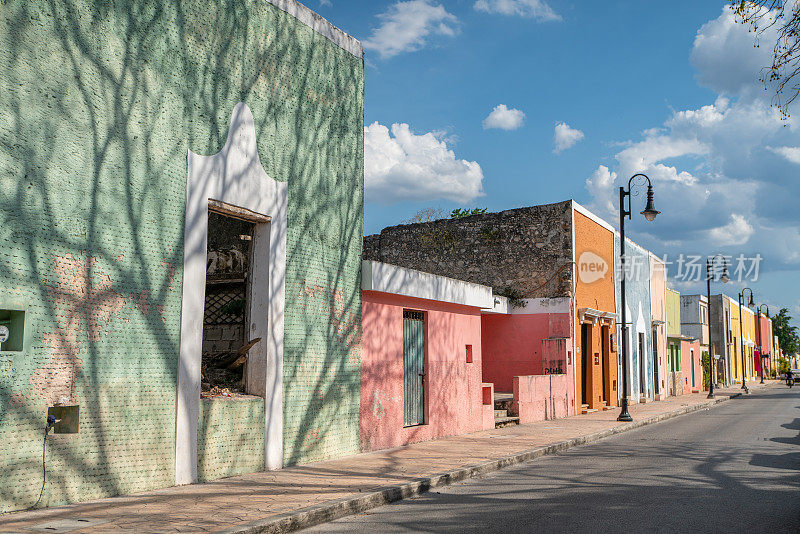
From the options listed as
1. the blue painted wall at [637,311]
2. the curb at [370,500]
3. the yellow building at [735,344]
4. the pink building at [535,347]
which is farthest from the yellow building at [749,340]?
the curb at [370,500]

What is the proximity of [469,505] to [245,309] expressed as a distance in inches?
162

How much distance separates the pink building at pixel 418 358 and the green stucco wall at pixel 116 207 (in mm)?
1610

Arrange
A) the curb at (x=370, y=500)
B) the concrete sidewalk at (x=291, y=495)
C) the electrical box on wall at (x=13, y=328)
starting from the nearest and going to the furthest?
the concrete sidewalk at (x=291, y=495)
the curb at (x=370, y=500)
the electrical box on wall at (x=13, y=328)

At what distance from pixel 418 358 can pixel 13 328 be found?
779cm

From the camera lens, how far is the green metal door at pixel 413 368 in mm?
12695

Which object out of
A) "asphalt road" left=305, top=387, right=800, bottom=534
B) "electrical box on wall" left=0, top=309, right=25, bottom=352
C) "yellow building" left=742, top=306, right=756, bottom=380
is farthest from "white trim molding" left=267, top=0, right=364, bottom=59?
"yellow building" left=742, top=306, right=756, bottom=380

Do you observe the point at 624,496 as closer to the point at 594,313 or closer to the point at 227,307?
the point at 227,307

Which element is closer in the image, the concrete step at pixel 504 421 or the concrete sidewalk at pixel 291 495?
the concrete sidewalk at pixel 291 495

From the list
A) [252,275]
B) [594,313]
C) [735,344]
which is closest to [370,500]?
[252,275]

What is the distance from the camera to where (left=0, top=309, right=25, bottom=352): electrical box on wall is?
6.45 m

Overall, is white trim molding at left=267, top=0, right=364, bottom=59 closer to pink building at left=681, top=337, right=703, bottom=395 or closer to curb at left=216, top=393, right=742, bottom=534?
curb at left=216, top=393, right=742, bottom=534

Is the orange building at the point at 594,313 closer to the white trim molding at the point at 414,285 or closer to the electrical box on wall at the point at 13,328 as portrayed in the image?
the white trim molding at the point at 414,285

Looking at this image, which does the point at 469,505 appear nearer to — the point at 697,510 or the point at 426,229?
the point at 697,510

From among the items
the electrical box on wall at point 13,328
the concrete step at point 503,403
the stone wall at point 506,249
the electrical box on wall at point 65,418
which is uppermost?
the stone wall at point 506,249
